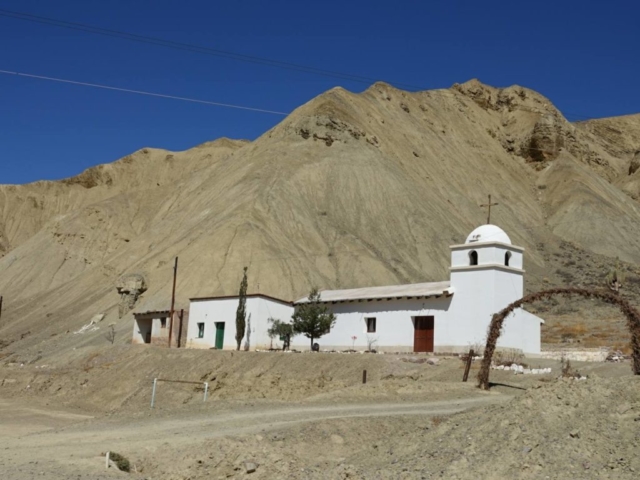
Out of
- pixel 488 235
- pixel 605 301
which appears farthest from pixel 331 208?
pixel 605 301

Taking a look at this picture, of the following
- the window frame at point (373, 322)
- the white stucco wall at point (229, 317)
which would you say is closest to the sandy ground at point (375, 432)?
the window frame at point (373, 322)

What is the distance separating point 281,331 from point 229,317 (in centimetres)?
364

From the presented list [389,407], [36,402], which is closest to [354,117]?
[36,402]

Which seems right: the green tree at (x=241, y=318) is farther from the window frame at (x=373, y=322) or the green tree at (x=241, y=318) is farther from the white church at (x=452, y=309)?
the window frame at (x=373, y=322)

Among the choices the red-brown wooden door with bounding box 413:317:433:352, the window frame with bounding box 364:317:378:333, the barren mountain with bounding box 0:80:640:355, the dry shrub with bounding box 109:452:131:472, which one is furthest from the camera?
the barren mountain with bounding box 0:80:640:355

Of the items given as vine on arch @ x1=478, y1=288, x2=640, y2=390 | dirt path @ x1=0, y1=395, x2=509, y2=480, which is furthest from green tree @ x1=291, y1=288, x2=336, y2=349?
dirt path @ x1=0, y1=395, x2=509, y2=480

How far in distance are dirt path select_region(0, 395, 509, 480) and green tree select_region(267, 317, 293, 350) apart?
656 inches

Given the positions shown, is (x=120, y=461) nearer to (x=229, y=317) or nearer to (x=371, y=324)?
(x=371, y=324)

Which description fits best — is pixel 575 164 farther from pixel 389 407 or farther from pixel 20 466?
pixel 20 466

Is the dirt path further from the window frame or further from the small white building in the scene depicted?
the window frame

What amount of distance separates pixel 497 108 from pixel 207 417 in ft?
287

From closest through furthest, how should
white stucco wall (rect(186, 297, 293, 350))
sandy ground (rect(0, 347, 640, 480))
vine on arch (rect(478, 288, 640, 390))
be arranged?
1. sandy ground (rect(0, 347, 640, 480))
2. vine on arch (rect(478, 288, 640, 390))
3. white stucco wall (rect(186, 297, 293, 350))

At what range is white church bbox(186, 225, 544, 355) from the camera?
31156 millimetres

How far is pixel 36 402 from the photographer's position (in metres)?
34.1
